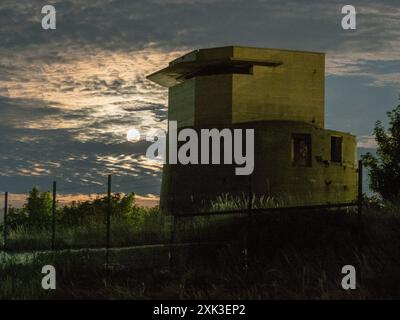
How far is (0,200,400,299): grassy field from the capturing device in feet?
40.7

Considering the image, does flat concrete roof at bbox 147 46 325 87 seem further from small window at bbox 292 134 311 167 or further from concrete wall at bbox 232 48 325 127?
small window at bbox 292 134 311 167

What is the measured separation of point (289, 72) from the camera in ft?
123

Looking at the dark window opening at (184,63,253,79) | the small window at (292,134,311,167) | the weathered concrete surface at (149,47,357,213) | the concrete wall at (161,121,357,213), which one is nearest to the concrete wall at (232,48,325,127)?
the weathered concrete surface at (149,47,357,213)

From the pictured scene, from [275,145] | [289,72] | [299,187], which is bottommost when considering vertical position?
[299,187]

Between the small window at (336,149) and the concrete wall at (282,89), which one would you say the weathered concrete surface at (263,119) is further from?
the small window at (336,149)

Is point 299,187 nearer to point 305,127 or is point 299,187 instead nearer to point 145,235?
point 305,127

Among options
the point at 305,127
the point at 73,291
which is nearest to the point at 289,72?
the point at 305,127

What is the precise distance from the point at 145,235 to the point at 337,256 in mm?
11365

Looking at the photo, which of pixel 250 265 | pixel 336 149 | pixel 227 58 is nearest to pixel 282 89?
pixel 227 58

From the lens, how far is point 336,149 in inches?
1468

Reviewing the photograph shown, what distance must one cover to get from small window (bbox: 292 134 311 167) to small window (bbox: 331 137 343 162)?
2637 millimetres

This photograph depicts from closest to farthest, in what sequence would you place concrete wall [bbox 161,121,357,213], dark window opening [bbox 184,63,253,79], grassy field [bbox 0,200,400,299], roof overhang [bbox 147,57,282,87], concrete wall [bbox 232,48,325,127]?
grassy field [bbox 0,200,400,299], concrete wall [bbox 161,121,357,213], concrete wall [bbox 232,48,325,127], roof overhang [bbox 147,57,282,87], dark window opening [bbox 184,63,253,79]

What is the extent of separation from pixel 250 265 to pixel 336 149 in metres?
22.9

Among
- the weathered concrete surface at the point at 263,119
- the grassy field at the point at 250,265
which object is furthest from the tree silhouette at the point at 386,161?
the grassy field at the point at 250,265
